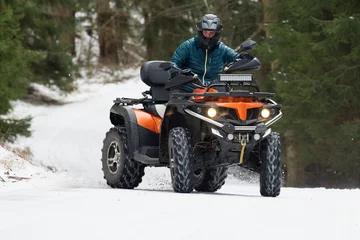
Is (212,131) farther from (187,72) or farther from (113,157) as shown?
(113,157)

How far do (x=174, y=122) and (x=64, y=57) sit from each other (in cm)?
2258

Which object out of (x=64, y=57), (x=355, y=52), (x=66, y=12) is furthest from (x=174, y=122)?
(x=66, y=12)

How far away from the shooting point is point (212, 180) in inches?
514

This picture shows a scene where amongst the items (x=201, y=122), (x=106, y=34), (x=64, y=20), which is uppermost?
(x=64, y=20)

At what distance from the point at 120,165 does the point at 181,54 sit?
6.07 ft

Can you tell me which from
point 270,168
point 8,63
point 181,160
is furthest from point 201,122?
point 8,63

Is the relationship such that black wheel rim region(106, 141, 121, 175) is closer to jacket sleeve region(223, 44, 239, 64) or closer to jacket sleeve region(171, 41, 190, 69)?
jacket sleeve region(171, 41, 190, 69)

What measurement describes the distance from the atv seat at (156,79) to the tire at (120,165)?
66 cm

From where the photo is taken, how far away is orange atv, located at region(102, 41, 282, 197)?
10898mm

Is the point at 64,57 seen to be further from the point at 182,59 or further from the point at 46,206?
→ the point at 46,206

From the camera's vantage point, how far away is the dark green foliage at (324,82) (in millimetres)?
19344

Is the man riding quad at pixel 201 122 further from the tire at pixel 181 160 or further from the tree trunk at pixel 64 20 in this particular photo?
the tree trunk at pixel 64 20

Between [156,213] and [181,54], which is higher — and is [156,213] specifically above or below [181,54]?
below

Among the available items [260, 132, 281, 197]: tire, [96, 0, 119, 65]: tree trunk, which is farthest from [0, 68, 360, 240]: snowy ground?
[96, 0, 119, 65]: tree trunk
